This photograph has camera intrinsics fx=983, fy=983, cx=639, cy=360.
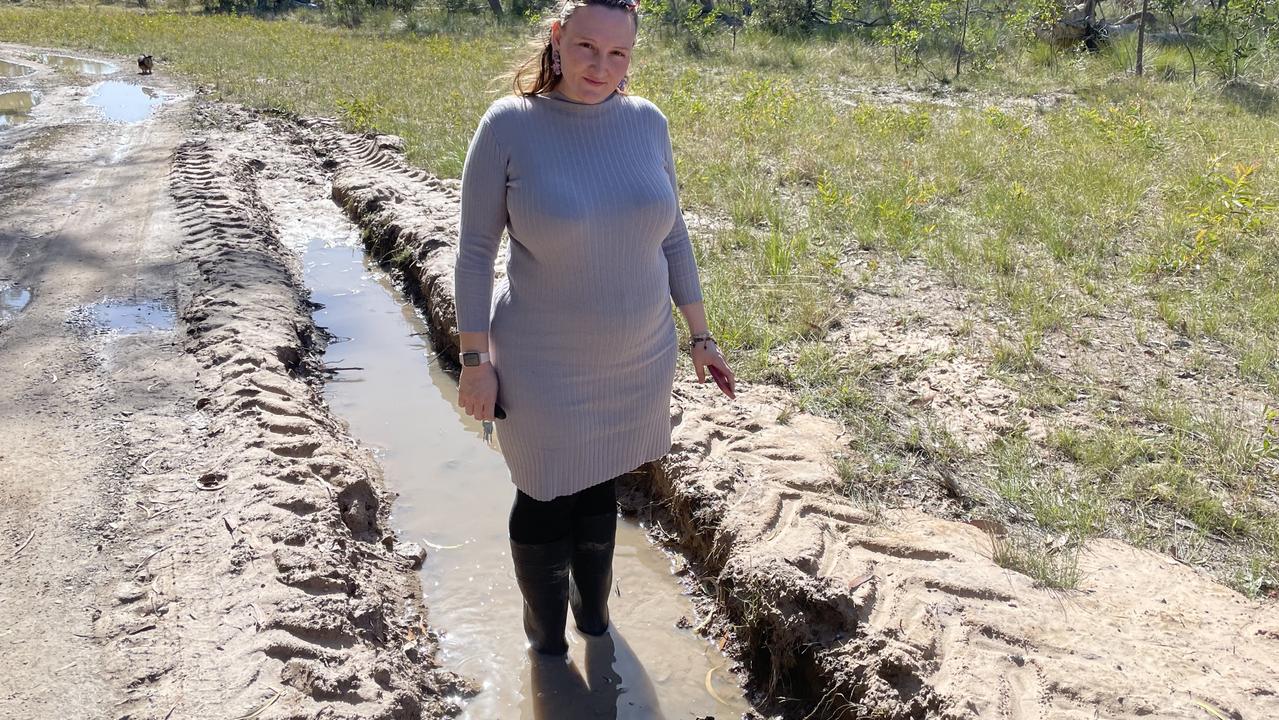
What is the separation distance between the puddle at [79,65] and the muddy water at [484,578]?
12.3 meters

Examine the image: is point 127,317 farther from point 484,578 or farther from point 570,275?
point 570,275

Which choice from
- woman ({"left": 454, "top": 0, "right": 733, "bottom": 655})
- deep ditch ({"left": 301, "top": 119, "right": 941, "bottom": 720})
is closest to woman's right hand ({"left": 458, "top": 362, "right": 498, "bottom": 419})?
woman ({"left": 454, "top": 0, "right": 733, "bottom": 655})

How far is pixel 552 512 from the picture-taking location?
2617 mm

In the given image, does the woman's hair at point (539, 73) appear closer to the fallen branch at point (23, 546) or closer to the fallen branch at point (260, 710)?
the fallen branch at point (260, 710)

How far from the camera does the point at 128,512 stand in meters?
3.16

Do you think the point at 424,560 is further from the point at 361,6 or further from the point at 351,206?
the point at 361,6

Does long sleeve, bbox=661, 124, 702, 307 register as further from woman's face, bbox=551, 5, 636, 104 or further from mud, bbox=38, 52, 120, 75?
mud, bbox=38, 52, 120, 75

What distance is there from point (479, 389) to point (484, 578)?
4.59 ft

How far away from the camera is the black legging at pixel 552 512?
2607mm

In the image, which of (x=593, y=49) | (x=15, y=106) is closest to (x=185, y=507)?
(x=593, y=49)

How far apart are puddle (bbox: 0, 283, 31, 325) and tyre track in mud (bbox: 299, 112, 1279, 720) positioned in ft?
10.9

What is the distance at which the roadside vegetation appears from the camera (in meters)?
3.52

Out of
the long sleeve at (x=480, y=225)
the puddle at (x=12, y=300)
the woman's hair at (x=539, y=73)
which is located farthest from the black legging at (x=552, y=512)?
the puddle at (x=12, y=300)

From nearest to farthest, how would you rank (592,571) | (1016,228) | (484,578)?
(592,571), (484,578), (1016,228)
